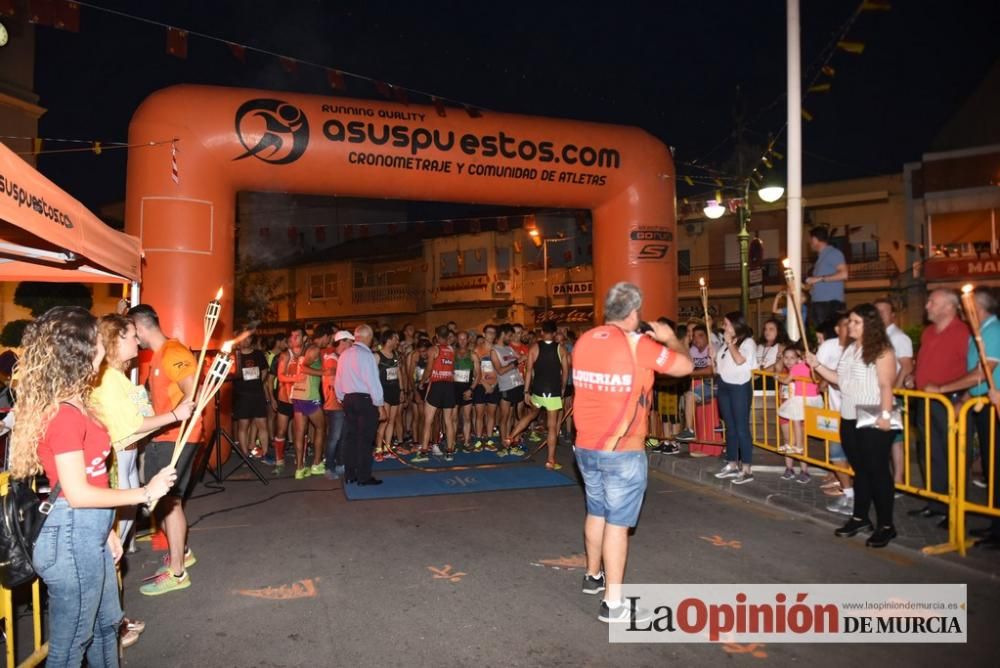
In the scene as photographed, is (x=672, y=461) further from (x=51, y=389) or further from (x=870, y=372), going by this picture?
(x=51, y=389)

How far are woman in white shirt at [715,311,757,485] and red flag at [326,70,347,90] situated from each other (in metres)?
6.37

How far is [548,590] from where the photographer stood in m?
4.47

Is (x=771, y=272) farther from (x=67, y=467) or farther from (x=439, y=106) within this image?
(x=67, y=467)

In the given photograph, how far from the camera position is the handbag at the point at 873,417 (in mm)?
5133

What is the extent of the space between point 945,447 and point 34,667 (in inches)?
265

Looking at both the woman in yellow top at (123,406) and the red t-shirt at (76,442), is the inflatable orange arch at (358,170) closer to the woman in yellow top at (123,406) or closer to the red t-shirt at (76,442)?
the woman in yellow top at (123,406)

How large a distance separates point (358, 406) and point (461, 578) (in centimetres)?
362

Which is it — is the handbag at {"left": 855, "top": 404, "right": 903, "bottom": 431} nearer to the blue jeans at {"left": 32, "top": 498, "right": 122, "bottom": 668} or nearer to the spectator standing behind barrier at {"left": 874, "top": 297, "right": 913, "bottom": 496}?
the spectator standing behind barrier at {"left": 874, "top": 297, "right": 913, "bottom": 496}

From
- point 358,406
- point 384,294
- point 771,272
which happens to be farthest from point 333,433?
point 384,294

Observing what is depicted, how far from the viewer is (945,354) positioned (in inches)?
226

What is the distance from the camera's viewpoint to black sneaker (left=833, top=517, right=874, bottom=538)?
550cm

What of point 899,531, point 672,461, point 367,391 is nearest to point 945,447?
point 899,531

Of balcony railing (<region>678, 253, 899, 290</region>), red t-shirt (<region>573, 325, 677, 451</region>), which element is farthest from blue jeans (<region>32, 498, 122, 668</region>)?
balcony railing (<region>678, 253, 899, 290</region>)

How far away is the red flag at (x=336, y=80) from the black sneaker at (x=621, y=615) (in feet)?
26.7
